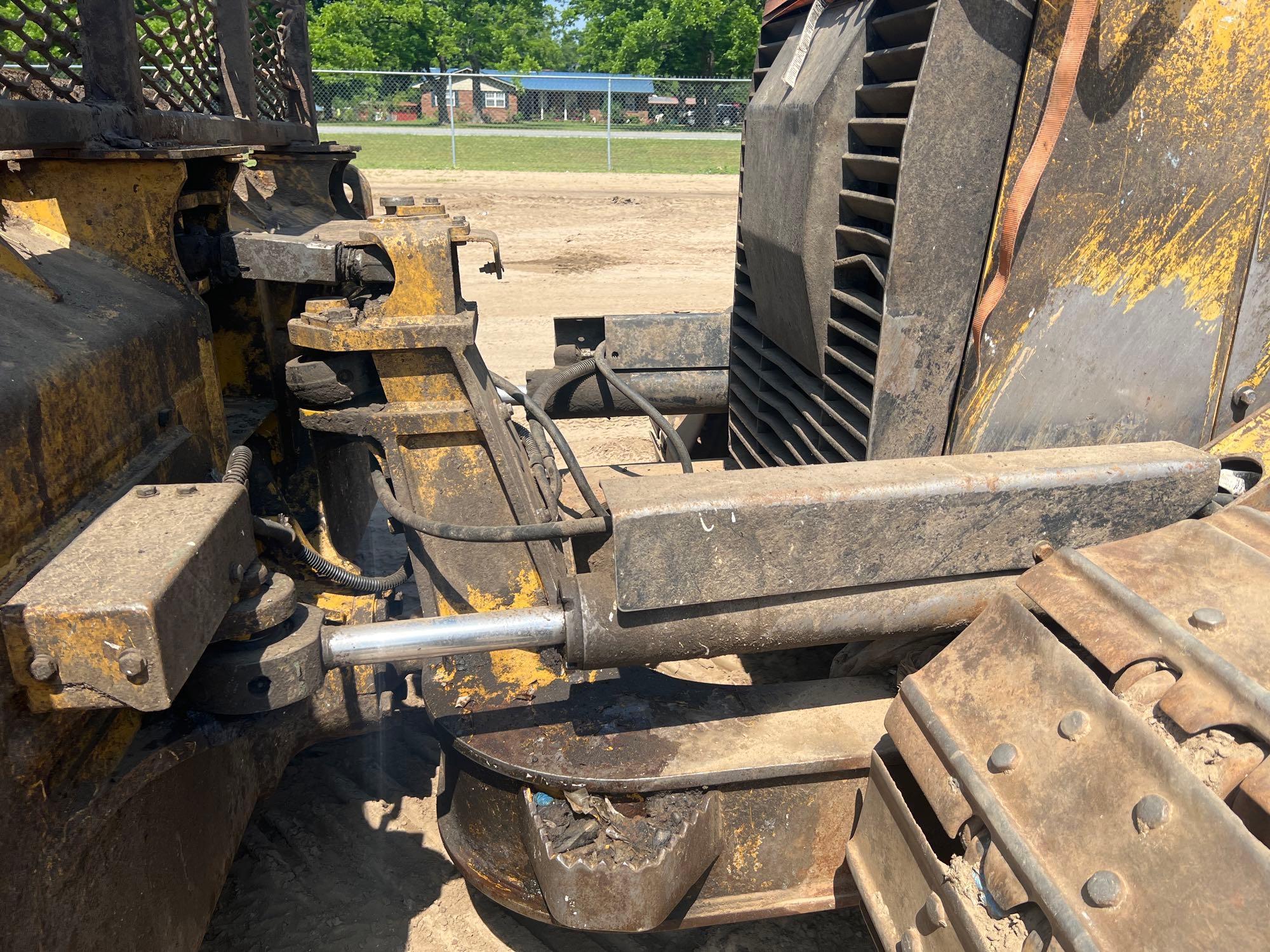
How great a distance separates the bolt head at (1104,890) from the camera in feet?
3.75

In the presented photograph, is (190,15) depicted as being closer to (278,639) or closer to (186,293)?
(186,293)

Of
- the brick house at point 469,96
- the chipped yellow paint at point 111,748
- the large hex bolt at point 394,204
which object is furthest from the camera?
the brick house at point 469,96

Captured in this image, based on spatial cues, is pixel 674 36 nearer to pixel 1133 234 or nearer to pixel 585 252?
pixel 585 252

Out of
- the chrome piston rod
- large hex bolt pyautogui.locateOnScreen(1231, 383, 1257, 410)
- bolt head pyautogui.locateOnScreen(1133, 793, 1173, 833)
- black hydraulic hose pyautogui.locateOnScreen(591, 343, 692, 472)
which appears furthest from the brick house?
bolt head pyautogui.locateOnScreen(1133, 793, 1173, 833)

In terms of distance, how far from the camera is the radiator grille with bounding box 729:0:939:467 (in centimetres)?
202

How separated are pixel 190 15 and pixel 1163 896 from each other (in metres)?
3.01

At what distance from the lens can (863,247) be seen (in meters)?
2.19

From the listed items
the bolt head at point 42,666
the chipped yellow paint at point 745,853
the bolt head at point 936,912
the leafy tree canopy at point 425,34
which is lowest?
the chipped yellow paint at point 745,853

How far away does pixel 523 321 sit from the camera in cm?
827

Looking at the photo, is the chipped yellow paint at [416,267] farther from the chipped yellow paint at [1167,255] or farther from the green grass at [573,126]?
the green grass at [573,126]

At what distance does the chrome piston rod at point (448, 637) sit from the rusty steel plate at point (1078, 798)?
63cm

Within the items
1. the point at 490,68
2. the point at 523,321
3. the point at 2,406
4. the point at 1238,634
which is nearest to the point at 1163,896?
the point at 1238,634

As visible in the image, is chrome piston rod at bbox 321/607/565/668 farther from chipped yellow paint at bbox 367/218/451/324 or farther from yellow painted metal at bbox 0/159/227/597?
chipped yellow paint at bbox 367/218/451/324

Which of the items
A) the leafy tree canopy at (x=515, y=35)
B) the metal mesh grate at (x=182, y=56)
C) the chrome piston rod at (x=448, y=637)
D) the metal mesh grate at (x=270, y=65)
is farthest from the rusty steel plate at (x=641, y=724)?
the leafy tree canopy at (x=515, y=35)
